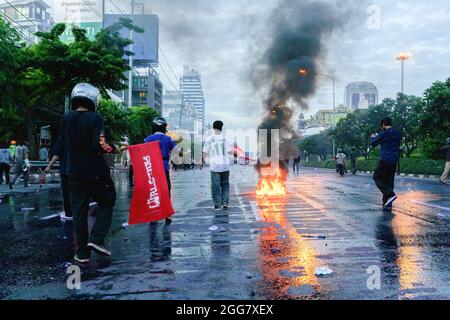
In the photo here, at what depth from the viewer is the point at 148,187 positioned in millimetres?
6117

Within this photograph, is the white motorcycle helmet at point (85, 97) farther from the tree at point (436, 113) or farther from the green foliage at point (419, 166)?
the tree at point (436, 113)

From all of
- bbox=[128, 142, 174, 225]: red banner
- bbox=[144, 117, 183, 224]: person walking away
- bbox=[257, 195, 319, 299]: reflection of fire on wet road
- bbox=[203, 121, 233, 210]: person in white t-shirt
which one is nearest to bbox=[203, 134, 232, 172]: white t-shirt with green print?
bbox=[203, 121, 233, 210]: person in white t-shirt

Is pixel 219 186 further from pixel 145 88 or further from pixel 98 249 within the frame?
pixel 145 88

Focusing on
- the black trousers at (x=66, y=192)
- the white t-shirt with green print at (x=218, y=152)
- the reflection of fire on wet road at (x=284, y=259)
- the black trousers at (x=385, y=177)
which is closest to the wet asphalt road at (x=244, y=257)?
the reflection of fire on wet road at (x=284, y=259)

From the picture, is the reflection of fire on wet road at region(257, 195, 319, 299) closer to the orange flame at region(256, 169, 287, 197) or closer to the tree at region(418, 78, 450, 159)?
the orange flame at region(256, 169, 287, 197)

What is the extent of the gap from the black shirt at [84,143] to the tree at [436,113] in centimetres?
2850

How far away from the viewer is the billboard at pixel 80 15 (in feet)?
311

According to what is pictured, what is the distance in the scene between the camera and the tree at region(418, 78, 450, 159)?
29266mm

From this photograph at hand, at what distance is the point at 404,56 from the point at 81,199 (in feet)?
116

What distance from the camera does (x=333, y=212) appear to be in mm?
8891

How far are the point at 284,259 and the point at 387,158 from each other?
558cm

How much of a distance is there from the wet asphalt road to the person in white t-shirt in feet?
3.28
